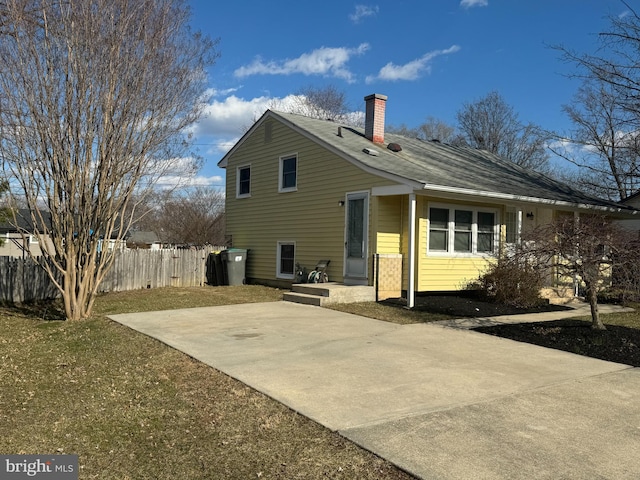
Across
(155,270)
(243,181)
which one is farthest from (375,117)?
(155,270)

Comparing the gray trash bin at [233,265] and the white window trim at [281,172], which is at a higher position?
the white window trim at [281,172]

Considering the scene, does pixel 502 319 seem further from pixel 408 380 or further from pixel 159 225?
pixel 159 225

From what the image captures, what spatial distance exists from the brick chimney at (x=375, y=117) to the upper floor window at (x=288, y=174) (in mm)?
2471

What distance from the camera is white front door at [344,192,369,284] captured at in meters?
12.4

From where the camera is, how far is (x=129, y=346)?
22.3 feet

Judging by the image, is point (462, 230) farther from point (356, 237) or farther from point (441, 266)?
point (356, 237)

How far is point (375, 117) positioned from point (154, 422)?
12661 mm

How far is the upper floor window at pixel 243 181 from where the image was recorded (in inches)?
694

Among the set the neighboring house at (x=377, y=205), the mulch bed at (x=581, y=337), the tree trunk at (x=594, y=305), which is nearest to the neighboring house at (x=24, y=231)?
the neighboring house at (x=377, y=205)

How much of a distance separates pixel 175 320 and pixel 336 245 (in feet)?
18.1

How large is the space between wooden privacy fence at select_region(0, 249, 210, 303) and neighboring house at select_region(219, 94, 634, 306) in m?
2.04

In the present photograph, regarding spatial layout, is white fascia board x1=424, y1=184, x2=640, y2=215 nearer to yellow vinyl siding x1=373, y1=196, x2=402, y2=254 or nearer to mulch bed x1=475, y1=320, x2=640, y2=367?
yellow vinyl siding x1=373, y1=196, x2=402, y2=254

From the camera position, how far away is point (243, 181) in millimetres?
18000

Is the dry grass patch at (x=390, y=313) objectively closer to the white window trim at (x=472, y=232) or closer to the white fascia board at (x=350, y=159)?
the white window trim at (x=472, y=232)
